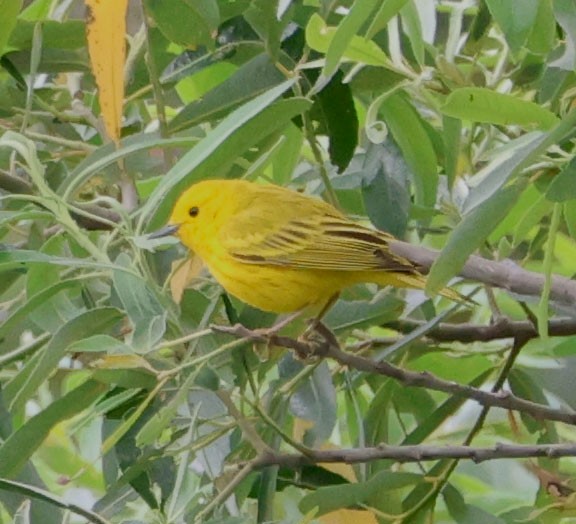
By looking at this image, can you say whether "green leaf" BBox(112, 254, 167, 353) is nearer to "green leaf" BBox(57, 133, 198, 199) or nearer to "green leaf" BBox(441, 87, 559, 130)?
"green leaf" BBox(57, 133, 198, 199)

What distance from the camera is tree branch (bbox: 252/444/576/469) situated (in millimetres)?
1138

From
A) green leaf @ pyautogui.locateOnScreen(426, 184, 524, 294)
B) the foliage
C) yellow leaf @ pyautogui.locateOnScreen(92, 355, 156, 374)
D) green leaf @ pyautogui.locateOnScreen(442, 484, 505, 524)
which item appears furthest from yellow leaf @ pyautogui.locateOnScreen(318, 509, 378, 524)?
green leaf @ pyautogui.locateOnScreen(426, 184, 524, 294)

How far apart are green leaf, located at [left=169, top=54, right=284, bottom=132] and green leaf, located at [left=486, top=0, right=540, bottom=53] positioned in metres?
0.41

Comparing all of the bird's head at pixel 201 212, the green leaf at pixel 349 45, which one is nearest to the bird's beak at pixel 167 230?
the bird's head at pixel 201 212

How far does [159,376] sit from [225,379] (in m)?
0.12

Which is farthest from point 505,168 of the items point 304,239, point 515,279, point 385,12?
point 304,239

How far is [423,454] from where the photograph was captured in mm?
1151

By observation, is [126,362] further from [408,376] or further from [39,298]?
[408,376]

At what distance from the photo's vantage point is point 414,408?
1.52 metres

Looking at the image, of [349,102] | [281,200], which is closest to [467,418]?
[281,200]

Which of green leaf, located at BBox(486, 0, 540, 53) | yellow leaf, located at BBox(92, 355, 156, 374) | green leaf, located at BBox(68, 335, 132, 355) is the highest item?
green leaf, located at BBox(486, 0, 540, 53)

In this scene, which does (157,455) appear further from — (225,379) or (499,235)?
(499,235)

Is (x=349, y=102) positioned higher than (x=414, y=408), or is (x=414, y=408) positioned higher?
(x=349, y=102)

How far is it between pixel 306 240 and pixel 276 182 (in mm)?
120
